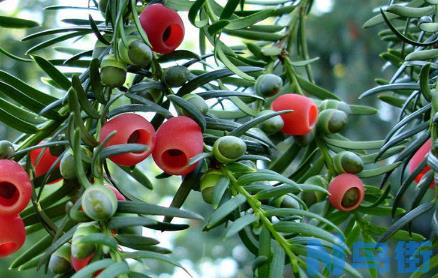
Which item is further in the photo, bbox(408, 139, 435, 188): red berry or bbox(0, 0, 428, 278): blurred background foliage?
bbox(0, 0, 428, 278): blurred background foliage

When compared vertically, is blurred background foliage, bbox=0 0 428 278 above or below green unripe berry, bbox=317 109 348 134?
below

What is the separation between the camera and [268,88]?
706mm

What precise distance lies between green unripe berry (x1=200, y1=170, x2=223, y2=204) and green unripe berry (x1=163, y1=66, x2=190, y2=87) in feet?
0.25

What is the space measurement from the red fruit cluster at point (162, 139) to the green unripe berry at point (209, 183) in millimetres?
13

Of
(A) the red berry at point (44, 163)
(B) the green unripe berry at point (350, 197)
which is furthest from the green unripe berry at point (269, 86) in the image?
(A) the red berry at point (44, 163)

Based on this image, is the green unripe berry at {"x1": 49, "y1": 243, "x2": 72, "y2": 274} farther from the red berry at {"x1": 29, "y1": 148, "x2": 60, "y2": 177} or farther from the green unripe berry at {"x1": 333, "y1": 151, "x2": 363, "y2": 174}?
the green unripe berry at {"x1": 333, "y1": 151, "x2": 363, "y2": 174}

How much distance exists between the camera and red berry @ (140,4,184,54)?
55 centimetres

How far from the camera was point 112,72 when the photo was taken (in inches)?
20.4

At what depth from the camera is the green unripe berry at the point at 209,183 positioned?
528 mm

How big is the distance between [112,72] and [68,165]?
0.07 meters

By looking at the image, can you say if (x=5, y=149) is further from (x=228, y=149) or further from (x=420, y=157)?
(x=420, y=157)

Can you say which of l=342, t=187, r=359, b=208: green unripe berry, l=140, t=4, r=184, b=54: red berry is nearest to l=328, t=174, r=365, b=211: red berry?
l=342, t=187, r=359, b=208: green unripe berry

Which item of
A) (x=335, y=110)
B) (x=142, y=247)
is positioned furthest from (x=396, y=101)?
(x=142, y=247)

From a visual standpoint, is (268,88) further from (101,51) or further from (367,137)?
(367,137)
